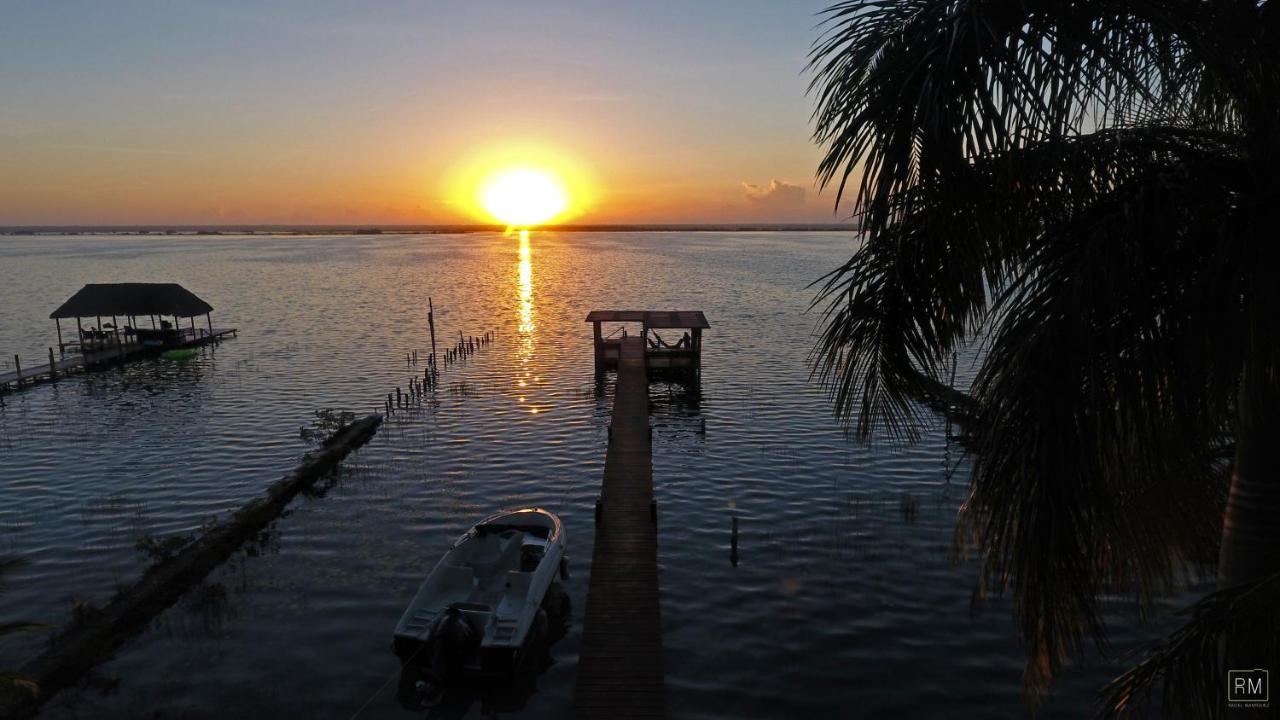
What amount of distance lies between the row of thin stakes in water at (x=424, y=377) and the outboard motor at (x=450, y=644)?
23.8m

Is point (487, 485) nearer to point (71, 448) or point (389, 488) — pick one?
point (389, 488)

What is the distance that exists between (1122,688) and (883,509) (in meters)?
20.8

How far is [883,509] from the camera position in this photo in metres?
24.4

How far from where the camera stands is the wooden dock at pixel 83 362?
43.3 m

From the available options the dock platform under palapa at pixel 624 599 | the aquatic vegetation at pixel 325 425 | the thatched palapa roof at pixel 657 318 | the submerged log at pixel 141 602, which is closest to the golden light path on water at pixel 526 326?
the thatched palapa roof at pixel 657 318

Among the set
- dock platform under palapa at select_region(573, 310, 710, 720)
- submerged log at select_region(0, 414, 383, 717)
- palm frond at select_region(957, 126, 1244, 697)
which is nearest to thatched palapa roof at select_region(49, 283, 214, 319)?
submerged log at select_region(0, 414, 383, 717)

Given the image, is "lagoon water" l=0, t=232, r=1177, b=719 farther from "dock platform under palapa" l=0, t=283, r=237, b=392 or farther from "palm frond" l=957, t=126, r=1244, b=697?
"dock platform under palapa" l=0, t=283, r=237, b=392

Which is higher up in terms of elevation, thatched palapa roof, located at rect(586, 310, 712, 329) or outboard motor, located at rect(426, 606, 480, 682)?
thatched palapa roof, located at rect(586, 310, 712, 329)

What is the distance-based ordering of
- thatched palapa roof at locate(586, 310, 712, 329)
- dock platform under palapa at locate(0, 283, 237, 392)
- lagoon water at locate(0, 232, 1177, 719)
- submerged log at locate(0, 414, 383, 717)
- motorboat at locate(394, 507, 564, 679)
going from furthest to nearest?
dock platform under palapa at locate(0, 283, 237, 392), thatched palapa roof at locate(586, 310, 712, 329), lagoon water at locate(0, 232, 1177, 719), submerged log at locate(0, 414, 383, 717), motorboat at locate(394, 507, 564, 679)

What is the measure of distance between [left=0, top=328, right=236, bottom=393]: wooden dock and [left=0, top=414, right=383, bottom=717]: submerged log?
2861 cm

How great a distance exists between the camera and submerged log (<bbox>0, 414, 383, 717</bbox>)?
49.5ft

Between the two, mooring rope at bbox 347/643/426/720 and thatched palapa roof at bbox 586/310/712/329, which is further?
thatched palapa roof at bbox 586/310/712/329

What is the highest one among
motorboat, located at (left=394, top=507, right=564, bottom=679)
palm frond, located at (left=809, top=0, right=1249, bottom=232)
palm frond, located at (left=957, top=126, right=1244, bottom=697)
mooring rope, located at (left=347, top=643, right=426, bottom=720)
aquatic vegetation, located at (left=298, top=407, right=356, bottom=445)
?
palm frond, located at (left=809, top=0, right=1249, bottom=232)

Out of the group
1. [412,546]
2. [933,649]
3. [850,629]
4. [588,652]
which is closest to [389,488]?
[412,546]
